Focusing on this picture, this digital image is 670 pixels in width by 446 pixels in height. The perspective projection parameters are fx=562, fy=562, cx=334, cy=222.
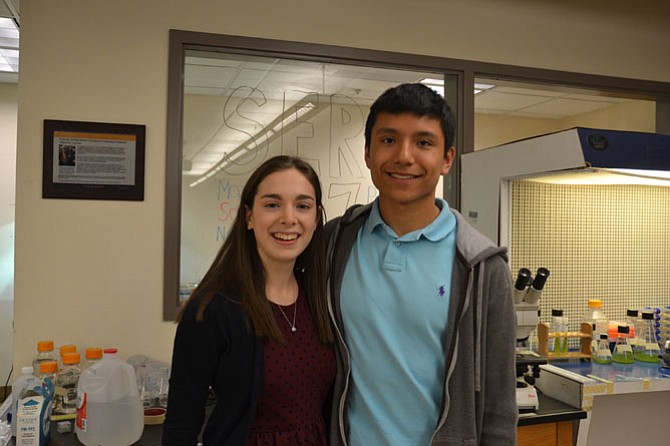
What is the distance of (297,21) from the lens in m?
2.63

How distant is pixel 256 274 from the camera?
1401mm

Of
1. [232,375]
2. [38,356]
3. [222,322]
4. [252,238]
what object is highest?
[252,238]

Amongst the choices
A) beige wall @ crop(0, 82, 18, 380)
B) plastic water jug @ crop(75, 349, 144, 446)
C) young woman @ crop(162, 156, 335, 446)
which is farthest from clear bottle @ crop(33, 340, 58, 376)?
beige wall @ crop(0, 82, 18, 380)

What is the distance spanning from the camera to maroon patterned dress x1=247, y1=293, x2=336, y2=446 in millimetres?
1296

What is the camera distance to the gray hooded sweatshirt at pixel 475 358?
1327mm

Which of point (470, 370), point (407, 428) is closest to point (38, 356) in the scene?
point (407, 428)

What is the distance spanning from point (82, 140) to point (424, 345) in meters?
1.73

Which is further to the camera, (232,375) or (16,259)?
(16,259)

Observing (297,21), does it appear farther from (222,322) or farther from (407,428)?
(407,428)

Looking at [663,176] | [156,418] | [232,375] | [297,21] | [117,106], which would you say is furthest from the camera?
[297,21]

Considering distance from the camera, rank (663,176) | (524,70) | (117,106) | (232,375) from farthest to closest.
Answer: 1. (524,70)
2. (117,106)
3. (663,176)
4. (232,375)

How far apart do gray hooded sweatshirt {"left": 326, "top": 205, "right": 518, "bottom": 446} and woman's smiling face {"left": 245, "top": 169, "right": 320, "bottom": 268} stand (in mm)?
198

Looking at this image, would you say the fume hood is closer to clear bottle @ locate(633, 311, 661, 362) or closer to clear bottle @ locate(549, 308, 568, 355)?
clear bottle @ locate(549, 308, 568, 355)

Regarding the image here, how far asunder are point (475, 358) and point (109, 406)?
1339mm
